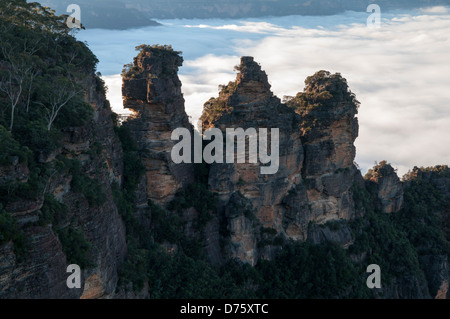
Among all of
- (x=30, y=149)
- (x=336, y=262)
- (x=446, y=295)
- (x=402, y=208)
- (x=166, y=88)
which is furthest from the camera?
(x=402, y=208)

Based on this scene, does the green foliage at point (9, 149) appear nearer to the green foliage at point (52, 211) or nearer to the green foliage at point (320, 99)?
the green foliage at point (52, 211)

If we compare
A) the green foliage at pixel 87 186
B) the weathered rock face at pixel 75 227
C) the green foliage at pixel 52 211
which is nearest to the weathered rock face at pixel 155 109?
the weathered rock face at pixel 75 227

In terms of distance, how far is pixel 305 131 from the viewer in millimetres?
46750

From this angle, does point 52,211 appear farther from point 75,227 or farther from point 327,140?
point 327,140

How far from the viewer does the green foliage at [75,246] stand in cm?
2402

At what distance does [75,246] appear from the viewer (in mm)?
24453

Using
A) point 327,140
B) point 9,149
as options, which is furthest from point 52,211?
point 327,140

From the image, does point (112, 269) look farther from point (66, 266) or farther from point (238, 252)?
point (238, 252)

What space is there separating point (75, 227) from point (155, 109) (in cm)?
1528

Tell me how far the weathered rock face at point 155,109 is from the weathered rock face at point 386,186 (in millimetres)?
27240

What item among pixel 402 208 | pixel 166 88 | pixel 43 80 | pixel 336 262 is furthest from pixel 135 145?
pixel 402 208

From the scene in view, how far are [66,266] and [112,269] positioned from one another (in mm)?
5523

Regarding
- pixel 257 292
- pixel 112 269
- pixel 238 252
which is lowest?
pixel 257 292

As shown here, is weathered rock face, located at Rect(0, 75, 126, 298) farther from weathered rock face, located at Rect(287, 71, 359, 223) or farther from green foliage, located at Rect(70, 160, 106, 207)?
weathered rock face, located at Rect(287, 71, 359, 223)
